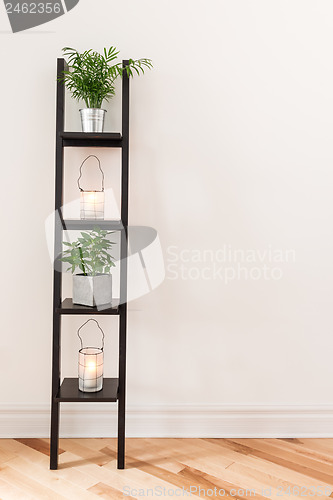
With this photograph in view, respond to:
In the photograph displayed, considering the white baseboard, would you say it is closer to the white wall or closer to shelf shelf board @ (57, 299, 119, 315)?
the white wall

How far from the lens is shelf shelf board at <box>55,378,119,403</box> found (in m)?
1.81

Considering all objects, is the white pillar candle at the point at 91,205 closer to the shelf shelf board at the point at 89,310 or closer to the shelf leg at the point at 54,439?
the shelf shelf board at the point at 89,310

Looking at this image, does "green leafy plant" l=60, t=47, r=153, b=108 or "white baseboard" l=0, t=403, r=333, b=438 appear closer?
"green leafy plant" l=60, t=47, r=153, b=108

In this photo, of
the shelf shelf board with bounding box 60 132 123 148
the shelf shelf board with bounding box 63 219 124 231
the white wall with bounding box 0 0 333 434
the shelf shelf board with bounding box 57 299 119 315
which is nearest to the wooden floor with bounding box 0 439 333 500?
the white wall with bounding box 0 0 333 434

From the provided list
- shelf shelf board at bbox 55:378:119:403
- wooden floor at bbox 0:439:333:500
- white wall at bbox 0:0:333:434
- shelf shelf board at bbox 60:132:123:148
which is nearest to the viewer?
wooden floor at bbox 0:439:333:500

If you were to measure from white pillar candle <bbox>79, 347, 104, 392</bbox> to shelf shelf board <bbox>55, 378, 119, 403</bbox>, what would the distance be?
0.02 metres

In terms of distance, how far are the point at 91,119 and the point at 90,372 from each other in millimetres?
1024

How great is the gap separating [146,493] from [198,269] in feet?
3.05

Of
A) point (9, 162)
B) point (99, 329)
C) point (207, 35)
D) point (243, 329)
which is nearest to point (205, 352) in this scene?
point (243, 329)

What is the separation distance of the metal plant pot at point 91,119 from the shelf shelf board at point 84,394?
1062mm

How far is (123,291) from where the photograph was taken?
191 centimetres

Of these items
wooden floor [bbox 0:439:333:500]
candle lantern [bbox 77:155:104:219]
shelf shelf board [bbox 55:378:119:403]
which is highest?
candle lantern [bbox 77:155:104:219]

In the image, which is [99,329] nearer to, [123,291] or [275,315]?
[123,291]

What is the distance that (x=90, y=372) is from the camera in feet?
6.16
